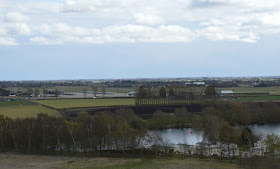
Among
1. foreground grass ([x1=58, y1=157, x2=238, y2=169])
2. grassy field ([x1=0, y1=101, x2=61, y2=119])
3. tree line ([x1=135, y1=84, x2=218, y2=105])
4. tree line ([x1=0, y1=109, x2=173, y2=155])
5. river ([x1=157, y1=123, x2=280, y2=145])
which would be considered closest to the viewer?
foreground grass ([x1=58, y1=157, x2=238, y2=169])

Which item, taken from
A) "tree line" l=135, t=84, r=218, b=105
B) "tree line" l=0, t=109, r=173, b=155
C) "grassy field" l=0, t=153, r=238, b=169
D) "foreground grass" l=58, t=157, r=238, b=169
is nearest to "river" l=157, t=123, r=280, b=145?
"tree line" l=0, t=109, r=173, b=155

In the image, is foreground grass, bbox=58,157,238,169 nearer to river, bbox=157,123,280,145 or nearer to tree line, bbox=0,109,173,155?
tree line, bbox=0,109,173,155

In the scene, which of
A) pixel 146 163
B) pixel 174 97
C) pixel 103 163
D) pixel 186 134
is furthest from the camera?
pixel 174 97

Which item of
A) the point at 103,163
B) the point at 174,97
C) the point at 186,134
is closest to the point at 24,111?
the point at 186,134

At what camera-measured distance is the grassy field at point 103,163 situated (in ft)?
75.2

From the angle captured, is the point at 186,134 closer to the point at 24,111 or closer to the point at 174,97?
the point at 24,111

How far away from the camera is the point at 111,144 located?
1142 inches

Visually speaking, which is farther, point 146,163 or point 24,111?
point 24,111

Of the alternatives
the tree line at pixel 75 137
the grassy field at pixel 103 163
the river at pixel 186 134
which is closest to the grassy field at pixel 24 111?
the tree line at pixel 75 137

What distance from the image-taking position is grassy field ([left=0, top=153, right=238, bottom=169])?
22.9 metres

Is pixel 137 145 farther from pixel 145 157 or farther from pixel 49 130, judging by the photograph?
pixel 49 130

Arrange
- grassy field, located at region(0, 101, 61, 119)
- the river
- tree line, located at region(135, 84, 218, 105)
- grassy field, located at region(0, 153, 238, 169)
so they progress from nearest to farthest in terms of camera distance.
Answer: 1. grassy field, located at region(0, 153, 238, 169)
2. the river
3. grassy field, located at region(0, 101, 61, 119)
4. tree line, located at region(135, 84, 218, 105)

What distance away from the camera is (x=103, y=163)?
24203 millimetres

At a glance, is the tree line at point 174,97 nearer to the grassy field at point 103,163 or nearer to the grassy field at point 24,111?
the grassy field at point 24,111
